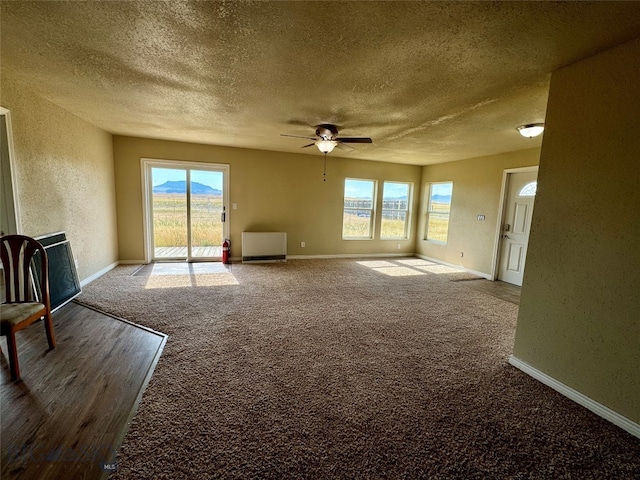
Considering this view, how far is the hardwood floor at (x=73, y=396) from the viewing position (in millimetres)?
1374

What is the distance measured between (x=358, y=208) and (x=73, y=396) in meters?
6.04

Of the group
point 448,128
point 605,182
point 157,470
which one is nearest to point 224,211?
point 448,128

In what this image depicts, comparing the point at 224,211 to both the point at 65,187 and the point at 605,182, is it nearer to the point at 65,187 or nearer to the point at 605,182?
the point at 65,187

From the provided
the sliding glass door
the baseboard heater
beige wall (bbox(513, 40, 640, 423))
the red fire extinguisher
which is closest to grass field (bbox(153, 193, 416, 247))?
the sliding glass door

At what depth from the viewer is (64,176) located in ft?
11.4

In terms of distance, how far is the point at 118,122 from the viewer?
4043 mm

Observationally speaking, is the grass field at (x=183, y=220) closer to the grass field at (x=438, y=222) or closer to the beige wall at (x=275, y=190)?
the beige wall at (x=275, y=190)

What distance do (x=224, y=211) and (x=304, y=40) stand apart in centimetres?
441

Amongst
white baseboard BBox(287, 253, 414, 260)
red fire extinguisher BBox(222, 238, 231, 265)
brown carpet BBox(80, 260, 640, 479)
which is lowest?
brown carpet BBox(80, 260, 640, 479)

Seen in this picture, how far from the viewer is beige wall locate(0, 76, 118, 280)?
2.78 meters

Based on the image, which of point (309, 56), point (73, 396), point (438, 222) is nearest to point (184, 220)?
point (73, 396)

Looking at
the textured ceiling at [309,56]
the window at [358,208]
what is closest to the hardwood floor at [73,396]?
the textured ceiling at [309,56]

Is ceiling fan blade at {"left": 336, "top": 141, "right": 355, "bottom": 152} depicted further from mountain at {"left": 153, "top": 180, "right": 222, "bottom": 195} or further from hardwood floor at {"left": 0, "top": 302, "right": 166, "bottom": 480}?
hardwood floor at {"left": 0, "top": 302, "right": 166, "bottom": 480}

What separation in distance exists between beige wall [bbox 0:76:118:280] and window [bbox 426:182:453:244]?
692cm
